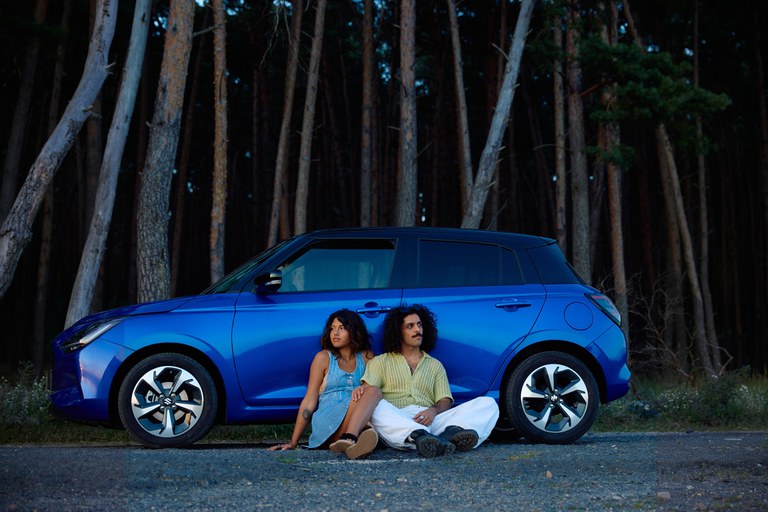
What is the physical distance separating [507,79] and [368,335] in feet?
35.5

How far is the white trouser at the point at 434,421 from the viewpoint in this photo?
746 centimetres

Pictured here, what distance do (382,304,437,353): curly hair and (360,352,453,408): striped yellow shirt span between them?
10 centimetres

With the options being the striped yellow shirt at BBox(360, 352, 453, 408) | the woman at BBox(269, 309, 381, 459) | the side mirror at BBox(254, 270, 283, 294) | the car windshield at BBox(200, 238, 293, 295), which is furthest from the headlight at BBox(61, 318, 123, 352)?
the striped yellow shirt at BBox(360, 352, 453, 408)

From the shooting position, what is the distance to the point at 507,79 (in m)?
17.7

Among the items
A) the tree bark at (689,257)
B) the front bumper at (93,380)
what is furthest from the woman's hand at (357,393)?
the tree bark at (689,257)

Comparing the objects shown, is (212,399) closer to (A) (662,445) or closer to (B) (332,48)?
(A) (662,445)

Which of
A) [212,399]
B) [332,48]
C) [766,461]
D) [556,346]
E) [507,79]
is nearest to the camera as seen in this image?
[766,461]

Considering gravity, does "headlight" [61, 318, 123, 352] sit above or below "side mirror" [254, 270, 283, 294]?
below

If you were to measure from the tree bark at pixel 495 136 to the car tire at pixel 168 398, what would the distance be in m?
9.84

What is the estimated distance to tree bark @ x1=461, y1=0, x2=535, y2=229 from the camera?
17.2 metres

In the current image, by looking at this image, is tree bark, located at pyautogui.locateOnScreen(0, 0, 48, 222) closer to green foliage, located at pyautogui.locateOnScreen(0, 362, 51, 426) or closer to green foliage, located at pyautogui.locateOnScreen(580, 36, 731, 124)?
green foliage, located at pyautogui.locateOnScreen(0, 362, 51, 426)

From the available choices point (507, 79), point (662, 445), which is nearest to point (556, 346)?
point (662, 445)

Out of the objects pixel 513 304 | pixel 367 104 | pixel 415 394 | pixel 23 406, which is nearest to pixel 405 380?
pixel 415 394

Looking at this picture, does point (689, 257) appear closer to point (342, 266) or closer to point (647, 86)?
point (647, 86)
